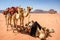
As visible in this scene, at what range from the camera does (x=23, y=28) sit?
833 cm

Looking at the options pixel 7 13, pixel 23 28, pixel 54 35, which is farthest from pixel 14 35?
pixel 54 35

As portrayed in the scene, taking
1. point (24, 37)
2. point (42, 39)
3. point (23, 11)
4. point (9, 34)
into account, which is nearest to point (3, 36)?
point (9, 34)

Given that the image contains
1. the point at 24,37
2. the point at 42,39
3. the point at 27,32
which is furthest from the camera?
the point at 27,32

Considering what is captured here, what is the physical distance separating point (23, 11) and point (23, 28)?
0.90m

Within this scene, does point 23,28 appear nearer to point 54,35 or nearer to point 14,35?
point 14,35

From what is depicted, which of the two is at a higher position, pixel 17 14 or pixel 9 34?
pixel 17 14

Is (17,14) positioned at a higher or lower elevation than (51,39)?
higher

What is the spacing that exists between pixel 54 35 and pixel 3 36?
238cm

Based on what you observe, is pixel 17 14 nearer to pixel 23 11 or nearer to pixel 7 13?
pixel 23 11

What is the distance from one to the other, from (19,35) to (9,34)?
1.69 feet

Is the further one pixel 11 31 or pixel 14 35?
pixel 11 31

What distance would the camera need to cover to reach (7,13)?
335 inches

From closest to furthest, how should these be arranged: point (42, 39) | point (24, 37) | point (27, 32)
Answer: point (42, 39)
point (24, 37)
point (27, 32)

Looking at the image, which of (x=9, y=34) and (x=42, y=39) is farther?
(x=9, y=34)
